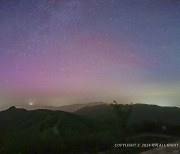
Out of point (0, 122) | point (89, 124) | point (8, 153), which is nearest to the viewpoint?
point (8, 153)

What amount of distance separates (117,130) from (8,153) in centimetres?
2102

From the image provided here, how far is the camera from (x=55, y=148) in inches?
1626

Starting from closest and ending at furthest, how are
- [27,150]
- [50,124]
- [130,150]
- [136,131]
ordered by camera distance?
[130,150] → [27,150] → [136,131] → [50,124]

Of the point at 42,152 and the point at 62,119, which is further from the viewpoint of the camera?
the point at 62,119

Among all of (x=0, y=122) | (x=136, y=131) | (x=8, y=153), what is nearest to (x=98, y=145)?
(x=8, y=153)

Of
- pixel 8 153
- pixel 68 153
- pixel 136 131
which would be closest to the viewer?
pixel 68 153

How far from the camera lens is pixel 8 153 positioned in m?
51.2

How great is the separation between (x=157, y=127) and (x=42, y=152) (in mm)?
33456

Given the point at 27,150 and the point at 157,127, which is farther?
the point at 157,127

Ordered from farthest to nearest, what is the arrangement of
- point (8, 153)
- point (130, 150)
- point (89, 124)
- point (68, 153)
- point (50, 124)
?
1. point (89, 124)
2. point (50, 124)
3. point (8, 153)
4. point (68, 153)
5. point (130, 150)

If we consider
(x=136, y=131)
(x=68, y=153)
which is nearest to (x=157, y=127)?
(x=136, y=131)

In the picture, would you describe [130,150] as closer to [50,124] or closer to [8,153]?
[8,153]

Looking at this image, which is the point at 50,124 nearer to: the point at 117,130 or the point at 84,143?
the point at 117,130

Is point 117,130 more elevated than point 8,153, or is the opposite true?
point 117,130
